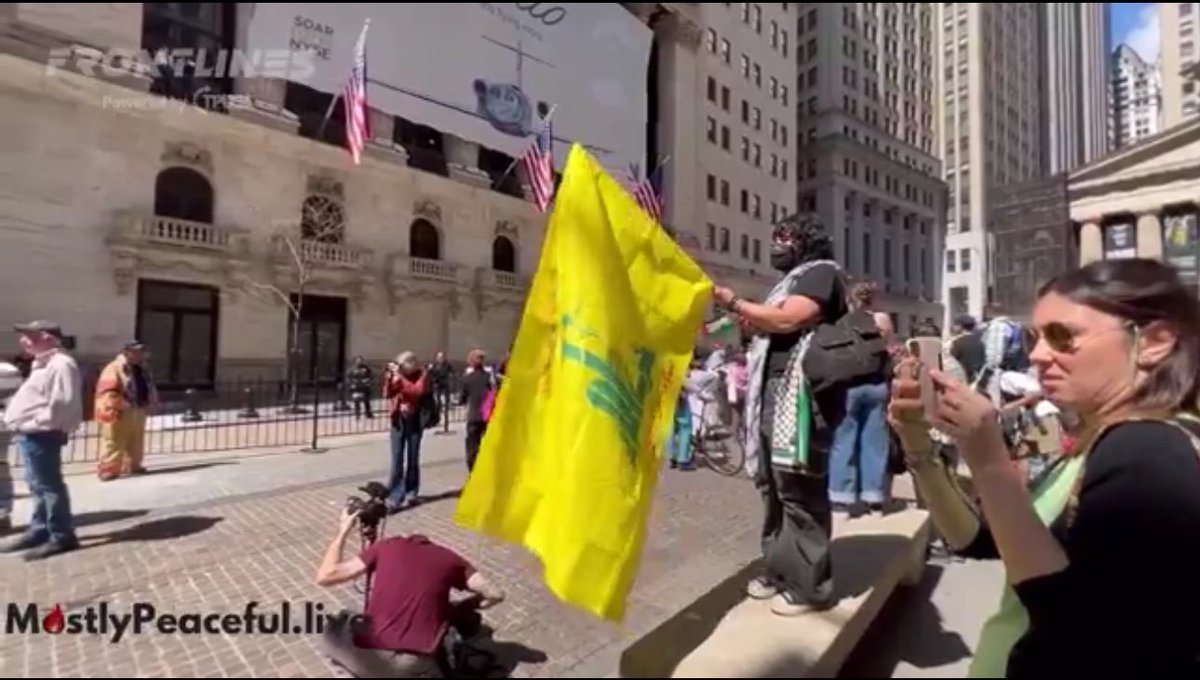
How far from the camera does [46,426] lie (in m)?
1.61

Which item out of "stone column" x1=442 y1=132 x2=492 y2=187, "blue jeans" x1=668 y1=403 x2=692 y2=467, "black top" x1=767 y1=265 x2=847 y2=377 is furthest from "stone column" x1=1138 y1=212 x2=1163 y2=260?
"blue jeans" x1=668 y1=403 x2=692 y2=467

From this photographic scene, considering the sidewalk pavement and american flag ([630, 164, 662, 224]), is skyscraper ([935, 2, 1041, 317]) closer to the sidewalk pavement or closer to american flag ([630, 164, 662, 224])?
american flag ([630, 164, 662, 224])

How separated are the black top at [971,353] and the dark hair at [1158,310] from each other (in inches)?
115

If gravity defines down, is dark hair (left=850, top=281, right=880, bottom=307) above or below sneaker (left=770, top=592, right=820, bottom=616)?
above

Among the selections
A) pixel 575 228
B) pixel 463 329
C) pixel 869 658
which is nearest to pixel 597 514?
pixel 575 228

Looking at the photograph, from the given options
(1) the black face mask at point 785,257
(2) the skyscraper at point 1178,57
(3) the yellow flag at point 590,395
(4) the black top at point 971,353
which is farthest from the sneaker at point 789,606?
(2) the skyscraper at point 1178,57

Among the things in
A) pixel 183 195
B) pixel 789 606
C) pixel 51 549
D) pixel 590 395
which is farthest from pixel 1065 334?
pixel 51 549

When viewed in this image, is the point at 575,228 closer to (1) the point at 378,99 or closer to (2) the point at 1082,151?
(1) the point at 378,99

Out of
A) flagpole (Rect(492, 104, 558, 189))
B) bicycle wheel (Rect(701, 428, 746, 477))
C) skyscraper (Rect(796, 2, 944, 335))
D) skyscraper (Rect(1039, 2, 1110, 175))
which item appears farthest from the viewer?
skyscraper (Rect(796, 2, 944, 335))

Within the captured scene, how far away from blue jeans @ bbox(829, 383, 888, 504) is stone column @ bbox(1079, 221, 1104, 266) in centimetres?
136

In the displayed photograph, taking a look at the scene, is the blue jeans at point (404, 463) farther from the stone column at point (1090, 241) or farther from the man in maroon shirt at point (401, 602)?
the stone column at point (1090, 241)

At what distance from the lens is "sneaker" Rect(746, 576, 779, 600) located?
190 centimetres

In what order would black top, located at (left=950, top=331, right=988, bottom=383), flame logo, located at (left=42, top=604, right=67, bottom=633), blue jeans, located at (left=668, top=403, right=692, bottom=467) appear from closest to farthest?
flame logo, located at (left=42, top=604, right=67, bottom=633) → black top, located at (left=950, top=331, right=988, bottom=383) → blue jeans, located at (left=668, top=403, right=692, bottom=467)

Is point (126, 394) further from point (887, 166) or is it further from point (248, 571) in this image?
point (887, 166)
